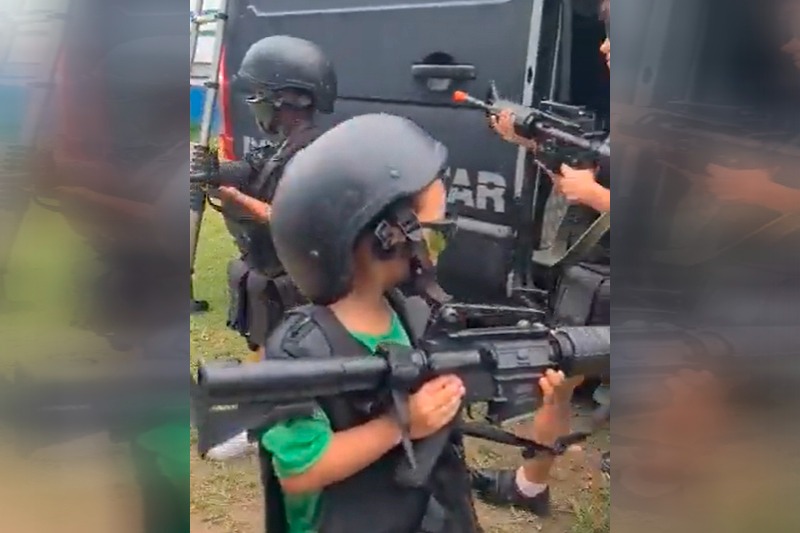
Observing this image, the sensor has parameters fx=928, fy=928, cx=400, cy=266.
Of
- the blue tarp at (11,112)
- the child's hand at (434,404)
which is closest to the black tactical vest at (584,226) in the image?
the child's hand at (434,404)

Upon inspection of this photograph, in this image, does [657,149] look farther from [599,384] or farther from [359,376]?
[599,384]

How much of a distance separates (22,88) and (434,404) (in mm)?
717

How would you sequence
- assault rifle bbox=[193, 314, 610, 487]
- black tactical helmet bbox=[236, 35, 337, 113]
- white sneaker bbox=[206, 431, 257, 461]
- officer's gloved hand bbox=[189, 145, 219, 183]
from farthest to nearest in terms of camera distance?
black tactical helmet bbox=[236, 35, 337, 113]
officer's gloved hand bbox=[189, 145, 219, 183]
white sneaker bbox=[206, 431, 257, 461]
assault rifle bbox=[193, 314, 610, 487]

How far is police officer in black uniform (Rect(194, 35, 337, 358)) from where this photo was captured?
2023 mm

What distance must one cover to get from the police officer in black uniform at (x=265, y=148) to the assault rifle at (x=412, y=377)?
2.20 ft

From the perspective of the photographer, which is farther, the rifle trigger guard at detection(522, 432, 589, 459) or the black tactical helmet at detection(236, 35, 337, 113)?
the black tactical helmet at detection(236, 35, 337, 113)

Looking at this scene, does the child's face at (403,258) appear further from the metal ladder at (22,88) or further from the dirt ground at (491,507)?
the metal ladder at (22,88)

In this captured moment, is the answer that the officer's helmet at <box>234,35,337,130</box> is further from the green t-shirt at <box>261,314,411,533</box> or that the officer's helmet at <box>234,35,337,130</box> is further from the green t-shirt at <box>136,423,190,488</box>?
the green t-shirt at <box>136,423,190,488</box>

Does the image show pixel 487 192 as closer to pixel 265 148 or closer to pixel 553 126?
pixel 553 126

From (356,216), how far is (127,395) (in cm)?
50

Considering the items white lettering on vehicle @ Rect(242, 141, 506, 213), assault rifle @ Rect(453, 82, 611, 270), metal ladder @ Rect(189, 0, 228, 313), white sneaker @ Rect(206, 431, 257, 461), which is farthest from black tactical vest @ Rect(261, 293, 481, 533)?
white lettering on vehicle @ Rect(242, 141, 506, 213)

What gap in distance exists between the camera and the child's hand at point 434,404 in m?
1.35

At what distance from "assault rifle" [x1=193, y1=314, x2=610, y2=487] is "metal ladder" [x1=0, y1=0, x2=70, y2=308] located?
12.4 inches

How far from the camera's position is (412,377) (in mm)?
1305
